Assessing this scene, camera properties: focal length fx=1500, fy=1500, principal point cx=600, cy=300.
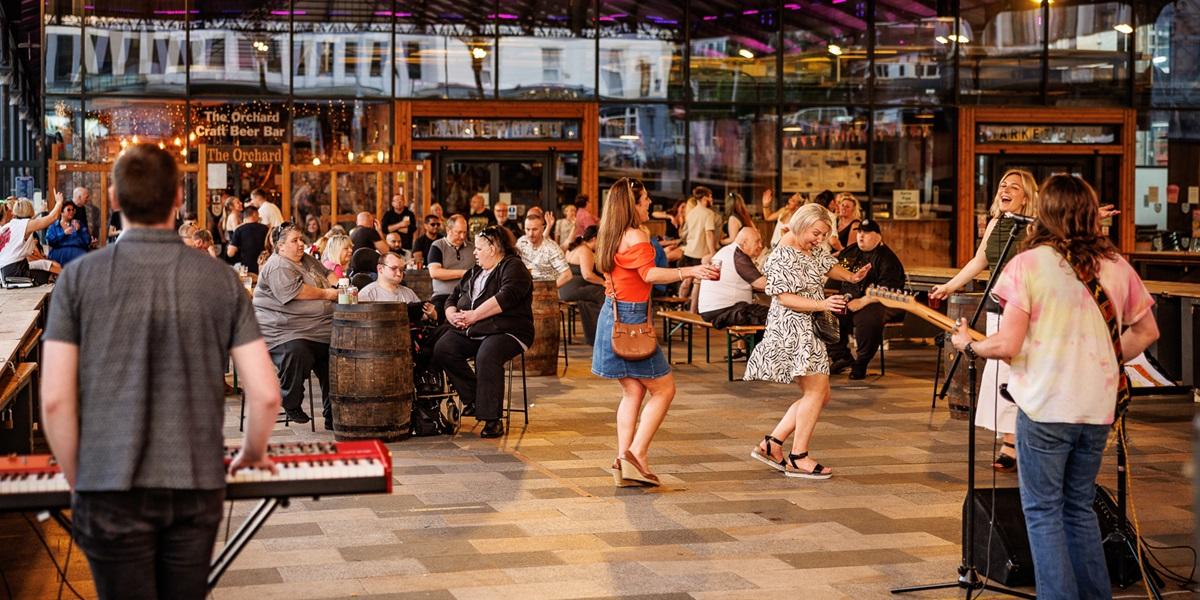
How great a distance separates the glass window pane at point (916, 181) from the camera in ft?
78.5

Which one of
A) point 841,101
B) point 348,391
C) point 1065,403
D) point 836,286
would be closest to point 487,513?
point 348,391

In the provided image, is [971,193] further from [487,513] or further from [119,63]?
[487,513]

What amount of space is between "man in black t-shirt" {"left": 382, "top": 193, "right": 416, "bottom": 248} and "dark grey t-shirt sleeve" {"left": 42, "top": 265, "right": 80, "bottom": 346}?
1531cm

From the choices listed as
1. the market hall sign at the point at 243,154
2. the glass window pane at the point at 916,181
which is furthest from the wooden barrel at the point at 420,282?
the glass window pane at the point at 916,181

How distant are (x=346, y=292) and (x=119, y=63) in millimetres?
13344

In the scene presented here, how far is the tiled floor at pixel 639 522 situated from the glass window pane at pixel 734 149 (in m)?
A: 12.5

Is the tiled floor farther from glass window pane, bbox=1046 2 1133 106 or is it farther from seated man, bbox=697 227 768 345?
glass window pane, bbox=1046 2 1133 106

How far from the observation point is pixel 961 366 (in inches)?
439

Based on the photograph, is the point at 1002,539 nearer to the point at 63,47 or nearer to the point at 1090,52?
the point at 63,47

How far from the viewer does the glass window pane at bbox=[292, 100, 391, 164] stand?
73.6ft

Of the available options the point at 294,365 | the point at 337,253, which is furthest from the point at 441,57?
the point at 294,365

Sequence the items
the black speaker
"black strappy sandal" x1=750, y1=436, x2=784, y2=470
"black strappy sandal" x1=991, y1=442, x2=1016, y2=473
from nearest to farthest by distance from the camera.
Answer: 1. the black speaker
2. "black strappy sandal" x1=750, y1=436, x2=784, y2=470
3. "black strappy sandal" x1=991, y1=442, x2=1016, y2=473

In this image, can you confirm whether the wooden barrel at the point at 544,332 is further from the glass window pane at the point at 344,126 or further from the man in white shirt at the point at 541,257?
the glass window pane at the point at 344,126

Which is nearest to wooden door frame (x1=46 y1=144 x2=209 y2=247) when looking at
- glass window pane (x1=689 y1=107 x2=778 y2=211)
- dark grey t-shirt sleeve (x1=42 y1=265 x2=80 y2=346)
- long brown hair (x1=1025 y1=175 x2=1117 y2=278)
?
glass window pane (x1=689 y1=107 x2=778 y2=211)
